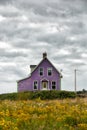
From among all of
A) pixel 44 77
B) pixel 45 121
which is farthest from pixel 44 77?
pixel 45 121

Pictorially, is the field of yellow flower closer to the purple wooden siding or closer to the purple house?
the purple house

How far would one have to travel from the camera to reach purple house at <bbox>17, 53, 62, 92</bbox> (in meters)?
82.9

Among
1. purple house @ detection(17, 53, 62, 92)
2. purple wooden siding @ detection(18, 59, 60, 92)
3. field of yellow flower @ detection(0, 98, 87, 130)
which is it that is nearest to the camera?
field of yellow flower @ detection(0, 98, 87, 130)

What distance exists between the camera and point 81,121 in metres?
12.3

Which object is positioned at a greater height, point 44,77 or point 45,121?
point 44,77

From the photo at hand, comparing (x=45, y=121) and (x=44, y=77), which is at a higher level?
(x=44, y=77)

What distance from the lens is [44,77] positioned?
3280 inches

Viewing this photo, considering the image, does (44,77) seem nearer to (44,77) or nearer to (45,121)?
(44,77)

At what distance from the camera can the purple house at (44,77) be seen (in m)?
82.9

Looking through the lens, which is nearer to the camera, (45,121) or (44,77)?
(45,121)

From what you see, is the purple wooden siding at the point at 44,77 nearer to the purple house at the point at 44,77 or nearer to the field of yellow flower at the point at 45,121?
the purple house at the point at 44,77

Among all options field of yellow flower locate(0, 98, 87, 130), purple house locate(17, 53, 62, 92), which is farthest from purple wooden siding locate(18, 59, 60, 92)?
field of yellow flower locate(0, 98, 87, 130)

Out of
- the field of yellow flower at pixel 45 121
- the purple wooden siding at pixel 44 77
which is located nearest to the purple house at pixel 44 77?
the purple wooden siding at pixel 44 77

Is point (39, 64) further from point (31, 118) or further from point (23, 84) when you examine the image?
point (31, 118)
